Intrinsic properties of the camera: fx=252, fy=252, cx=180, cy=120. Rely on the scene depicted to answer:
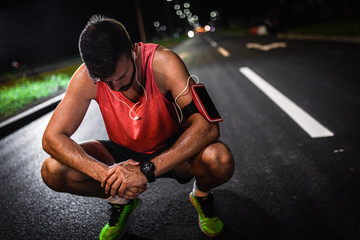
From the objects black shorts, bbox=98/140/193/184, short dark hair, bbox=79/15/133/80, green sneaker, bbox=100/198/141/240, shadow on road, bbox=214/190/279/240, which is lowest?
shadow on road, bbox=214/190/279/240

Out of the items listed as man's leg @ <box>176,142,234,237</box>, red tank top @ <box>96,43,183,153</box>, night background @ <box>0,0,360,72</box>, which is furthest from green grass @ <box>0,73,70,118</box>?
night background @ <box>0,0,360,72</box>

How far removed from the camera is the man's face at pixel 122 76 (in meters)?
1.54

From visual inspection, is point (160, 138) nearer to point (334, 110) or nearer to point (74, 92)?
point (74, 92)

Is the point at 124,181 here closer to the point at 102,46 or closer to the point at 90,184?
the point at 90,184

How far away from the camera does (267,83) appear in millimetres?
5844

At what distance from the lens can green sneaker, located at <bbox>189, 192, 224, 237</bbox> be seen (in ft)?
5.62

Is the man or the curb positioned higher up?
the man

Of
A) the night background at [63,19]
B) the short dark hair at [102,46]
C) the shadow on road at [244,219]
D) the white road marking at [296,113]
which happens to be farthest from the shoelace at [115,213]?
the night background at [63,19]

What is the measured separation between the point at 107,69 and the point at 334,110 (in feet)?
11.2

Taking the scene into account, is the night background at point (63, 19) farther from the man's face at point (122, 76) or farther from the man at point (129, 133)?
the man's face at point (122, 76)

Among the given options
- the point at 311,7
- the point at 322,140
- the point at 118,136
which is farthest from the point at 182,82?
the point at 311,7

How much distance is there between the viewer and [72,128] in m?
1.81

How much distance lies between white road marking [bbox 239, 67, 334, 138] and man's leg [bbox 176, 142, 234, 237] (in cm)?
185

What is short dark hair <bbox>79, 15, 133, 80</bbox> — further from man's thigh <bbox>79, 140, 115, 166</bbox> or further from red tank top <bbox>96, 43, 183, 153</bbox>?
man's thigh <bbox>79, 140, 115, 166</bbox>
